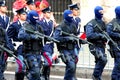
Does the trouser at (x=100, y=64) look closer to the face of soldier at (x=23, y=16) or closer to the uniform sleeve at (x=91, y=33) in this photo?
the uniform sleeve at (x=91, y=33)

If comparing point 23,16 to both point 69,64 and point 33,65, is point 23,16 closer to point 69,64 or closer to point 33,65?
point 33,65

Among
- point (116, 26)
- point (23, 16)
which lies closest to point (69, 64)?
point (116, 26)

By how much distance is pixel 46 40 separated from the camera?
1290 cm

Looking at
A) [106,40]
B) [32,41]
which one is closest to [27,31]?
[32,41]

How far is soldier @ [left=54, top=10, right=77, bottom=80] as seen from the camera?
13130 mm

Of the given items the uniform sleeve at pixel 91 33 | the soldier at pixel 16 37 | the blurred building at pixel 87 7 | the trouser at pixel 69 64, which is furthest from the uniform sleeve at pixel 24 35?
the blurred building at pixel 87 7

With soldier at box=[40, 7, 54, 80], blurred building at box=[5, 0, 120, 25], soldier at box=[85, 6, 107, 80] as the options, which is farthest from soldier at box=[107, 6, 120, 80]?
blurred building at box=[5, 0, 120, 25]

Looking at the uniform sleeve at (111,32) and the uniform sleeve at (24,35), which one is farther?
the uniform sleeve at (111,32)

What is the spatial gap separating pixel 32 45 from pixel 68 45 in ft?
3.26

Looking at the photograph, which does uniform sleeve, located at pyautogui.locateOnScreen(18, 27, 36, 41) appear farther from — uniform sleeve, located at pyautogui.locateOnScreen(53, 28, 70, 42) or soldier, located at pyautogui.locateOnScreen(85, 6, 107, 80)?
soldier, located at pyautogui.locateOnScreen(85, 6, 107, 80)

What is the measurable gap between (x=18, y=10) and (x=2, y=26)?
0.69 metres

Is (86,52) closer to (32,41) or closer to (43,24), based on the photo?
(43,24)

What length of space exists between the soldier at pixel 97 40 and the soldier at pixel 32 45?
4.38ft

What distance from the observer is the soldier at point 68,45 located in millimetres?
13130
